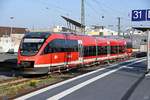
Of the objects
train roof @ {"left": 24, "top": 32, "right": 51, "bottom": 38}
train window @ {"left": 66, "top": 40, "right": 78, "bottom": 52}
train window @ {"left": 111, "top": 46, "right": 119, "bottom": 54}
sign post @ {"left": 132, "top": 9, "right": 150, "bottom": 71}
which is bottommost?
train window @ {"left": 111, "top": 46, "right": 119, "bottom": 54}

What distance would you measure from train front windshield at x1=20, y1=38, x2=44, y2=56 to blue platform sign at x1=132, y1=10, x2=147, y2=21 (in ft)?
19.9

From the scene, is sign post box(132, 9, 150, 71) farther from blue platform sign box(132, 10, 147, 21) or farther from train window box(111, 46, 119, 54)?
train window box(111, 46, 119, 54)

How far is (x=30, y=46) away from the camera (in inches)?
1000

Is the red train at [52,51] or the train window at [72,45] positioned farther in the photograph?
the train window at [72,45]

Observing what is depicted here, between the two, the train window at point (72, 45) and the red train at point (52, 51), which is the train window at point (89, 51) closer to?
the red train at point (52, 51)

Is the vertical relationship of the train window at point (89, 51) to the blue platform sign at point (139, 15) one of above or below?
below

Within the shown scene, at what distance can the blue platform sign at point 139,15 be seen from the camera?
25.0 m

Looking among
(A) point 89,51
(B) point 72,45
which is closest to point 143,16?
(B) point 72,45

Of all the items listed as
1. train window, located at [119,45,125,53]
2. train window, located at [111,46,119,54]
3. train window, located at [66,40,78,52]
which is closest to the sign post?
train window, located at [66,40,78,52]

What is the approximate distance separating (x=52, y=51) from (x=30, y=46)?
157 centimetres

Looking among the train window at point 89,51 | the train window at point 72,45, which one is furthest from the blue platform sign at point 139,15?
the train window at point 89,51

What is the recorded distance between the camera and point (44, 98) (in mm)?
13453

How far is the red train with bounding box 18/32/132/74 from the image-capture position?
979 inches

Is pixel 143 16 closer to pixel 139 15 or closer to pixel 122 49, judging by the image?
pixel 139 15
